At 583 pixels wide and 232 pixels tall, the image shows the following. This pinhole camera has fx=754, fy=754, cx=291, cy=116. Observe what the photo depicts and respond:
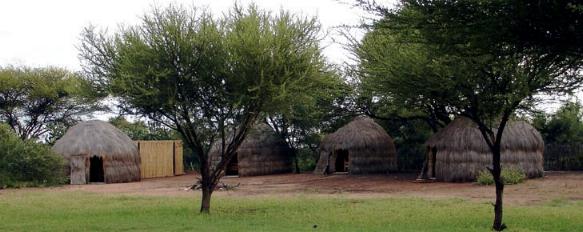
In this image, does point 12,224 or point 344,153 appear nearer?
point 12,224

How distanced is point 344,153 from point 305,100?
714 inches

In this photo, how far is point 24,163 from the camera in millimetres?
31141

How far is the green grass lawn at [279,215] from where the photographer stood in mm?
14641

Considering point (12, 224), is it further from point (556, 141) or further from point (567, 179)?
point (556, 141)

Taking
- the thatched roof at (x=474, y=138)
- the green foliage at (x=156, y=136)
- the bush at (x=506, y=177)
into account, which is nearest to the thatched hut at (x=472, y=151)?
the thatched roof at (x=474, y=138)

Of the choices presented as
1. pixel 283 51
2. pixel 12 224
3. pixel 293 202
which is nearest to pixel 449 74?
pixel 283 51

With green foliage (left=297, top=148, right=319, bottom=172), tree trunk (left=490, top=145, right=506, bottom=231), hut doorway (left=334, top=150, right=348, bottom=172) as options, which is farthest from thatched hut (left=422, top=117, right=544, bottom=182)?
tree trunk (left=490, top=145, right=506, bottom=231)

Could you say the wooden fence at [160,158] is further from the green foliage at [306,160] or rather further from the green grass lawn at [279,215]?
the green grass lawn at [279,215]

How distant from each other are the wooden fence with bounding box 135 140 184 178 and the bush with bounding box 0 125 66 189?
22.5 ft

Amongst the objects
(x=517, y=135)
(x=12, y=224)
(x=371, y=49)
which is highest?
(x=371, y=49)

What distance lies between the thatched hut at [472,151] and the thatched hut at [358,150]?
4.82 m

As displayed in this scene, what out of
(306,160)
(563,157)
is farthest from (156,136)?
(563,157)

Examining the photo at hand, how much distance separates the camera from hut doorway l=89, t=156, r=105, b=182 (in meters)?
35.7

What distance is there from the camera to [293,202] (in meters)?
→ 20.9
